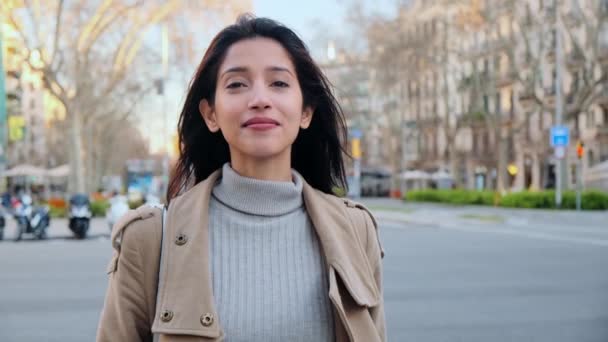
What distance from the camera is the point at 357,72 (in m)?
61.1

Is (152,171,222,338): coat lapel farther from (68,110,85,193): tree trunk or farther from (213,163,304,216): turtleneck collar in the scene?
(68,110,85,193): tree trunk

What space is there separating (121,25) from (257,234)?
37920mm

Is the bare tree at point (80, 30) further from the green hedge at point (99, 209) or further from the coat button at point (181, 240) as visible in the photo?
the coat button at point (181, 240)

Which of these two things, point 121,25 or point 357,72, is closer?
point 121,25

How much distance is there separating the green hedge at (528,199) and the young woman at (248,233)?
99.6 ft

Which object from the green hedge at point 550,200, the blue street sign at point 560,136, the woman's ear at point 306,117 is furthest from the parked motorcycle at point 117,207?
the woman's ear at point 306,117

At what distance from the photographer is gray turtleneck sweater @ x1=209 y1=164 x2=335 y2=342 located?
217 centimetres

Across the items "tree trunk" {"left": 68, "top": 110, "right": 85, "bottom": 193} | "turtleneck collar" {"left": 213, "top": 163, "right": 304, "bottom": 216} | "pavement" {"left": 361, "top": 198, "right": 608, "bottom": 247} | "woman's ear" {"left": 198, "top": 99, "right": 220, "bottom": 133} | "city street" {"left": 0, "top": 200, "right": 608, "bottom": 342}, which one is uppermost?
"tree trunk" {"left": 68, "top": 110, "right": 85, "bottom": 193}

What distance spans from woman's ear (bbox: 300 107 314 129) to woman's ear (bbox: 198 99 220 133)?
0.24m

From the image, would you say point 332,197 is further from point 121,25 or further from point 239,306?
point 121,25

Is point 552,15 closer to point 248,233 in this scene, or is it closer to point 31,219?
point 31,219

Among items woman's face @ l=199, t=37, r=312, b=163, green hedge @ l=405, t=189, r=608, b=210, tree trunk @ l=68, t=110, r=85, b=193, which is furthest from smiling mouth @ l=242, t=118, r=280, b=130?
tree trunk @ l=68, t=110, r=85, b=193

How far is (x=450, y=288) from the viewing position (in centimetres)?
1070

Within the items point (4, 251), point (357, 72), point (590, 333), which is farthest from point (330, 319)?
point (357, 72)
